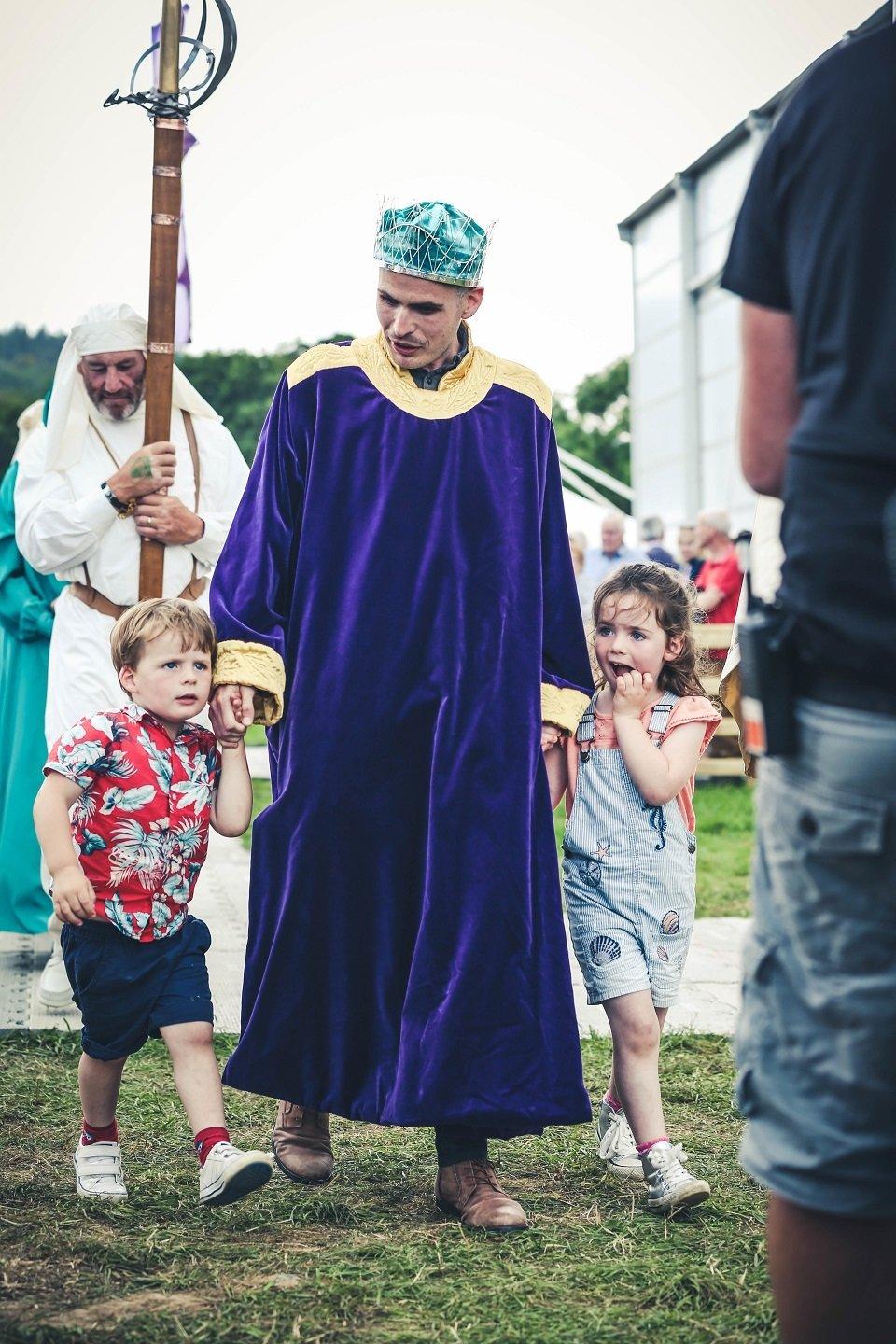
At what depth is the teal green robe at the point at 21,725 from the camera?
6230 millimetres

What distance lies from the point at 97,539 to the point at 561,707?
2.16 m

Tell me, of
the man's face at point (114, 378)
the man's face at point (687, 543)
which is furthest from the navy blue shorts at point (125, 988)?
the man's face at point (687, 543)

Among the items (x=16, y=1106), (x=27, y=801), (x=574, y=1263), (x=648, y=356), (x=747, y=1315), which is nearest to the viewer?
(x=747, y=1315)

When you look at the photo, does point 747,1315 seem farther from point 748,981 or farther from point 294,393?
point 294,393

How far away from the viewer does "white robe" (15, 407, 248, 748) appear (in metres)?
Answer: 5.25

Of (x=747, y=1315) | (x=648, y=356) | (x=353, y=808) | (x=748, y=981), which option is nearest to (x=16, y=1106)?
(x=353, y=808)

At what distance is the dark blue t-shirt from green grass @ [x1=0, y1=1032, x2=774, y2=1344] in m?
1.46

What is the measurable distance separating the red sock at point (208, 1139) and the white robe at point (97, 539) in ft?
7.12

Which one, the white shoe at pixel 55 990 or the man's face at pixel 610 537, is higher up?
the man's face at pixel 610 537

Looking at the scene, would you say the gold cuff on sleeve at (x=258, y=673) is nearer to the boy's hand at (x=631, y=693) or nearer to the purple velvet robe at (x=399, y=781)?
the purple velvet robe at (x=399, y=781)

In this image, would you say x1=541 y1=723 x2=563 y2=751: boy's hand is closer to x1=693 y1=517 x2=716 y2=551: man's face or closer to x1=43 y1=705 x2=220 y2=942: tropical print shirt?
x1=43 y1=705 x2=220 y2=942: tropical print shirt

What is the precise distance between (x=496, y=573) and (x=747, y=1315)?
1.56 meters

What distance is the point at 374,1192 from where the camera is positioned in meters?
3.61

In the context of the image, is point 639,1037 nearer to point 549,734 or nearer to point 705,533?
point 549,734
